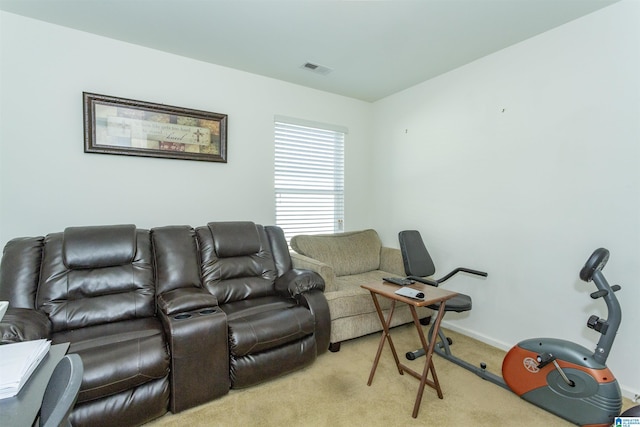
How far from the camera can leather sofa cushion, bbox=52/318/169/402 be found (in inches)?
61.4

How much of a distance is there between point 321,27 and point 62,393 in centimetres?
258

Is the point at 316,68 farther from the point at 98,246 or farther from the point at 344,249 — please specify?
the point at 98,246

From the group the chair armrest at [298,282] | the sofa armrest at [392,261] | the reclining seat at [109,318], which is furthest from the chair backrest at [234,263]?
the sofa armrest at [392,261]

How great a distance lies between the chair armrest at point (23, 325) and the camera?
1.55 metres

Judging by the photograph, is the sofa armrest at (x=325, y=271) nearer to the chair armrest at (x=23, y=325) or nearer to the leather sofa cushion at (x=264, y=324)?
the leather sofa cushion at (x=264, y=324)

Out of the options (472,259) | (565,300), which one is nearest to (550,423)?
(565,300)

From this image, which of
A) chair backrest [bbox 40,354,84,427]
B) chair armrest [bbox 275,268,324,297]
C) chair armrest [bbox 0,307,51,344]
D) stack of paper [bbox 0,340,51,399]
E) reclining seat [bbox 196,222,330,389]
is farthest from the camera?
chair armrest [bbox 275,268,324,297]

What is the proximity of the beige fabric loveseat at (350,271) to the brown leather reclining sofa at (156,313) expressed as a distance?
21cm

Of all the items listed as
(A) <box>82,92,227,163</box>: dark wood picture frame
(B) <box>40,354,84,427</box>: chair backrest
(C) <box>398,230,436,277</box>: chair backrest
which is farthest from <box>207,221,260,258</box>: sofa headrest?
(B) <box>40,354,84,427</box>: chair backrest

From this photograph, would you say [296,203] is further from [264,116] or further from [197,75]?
[197,75]

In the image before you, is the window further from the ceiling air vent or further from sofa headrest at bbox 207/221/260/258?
sofa headrest at bbox 207/221/260/258

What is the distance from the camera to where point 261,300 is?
2.54m

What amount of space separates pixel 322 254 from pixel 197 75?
223 cm

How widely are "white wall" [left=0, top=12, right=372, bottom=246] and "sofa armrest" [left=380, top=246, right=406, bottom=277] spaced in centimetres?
145
